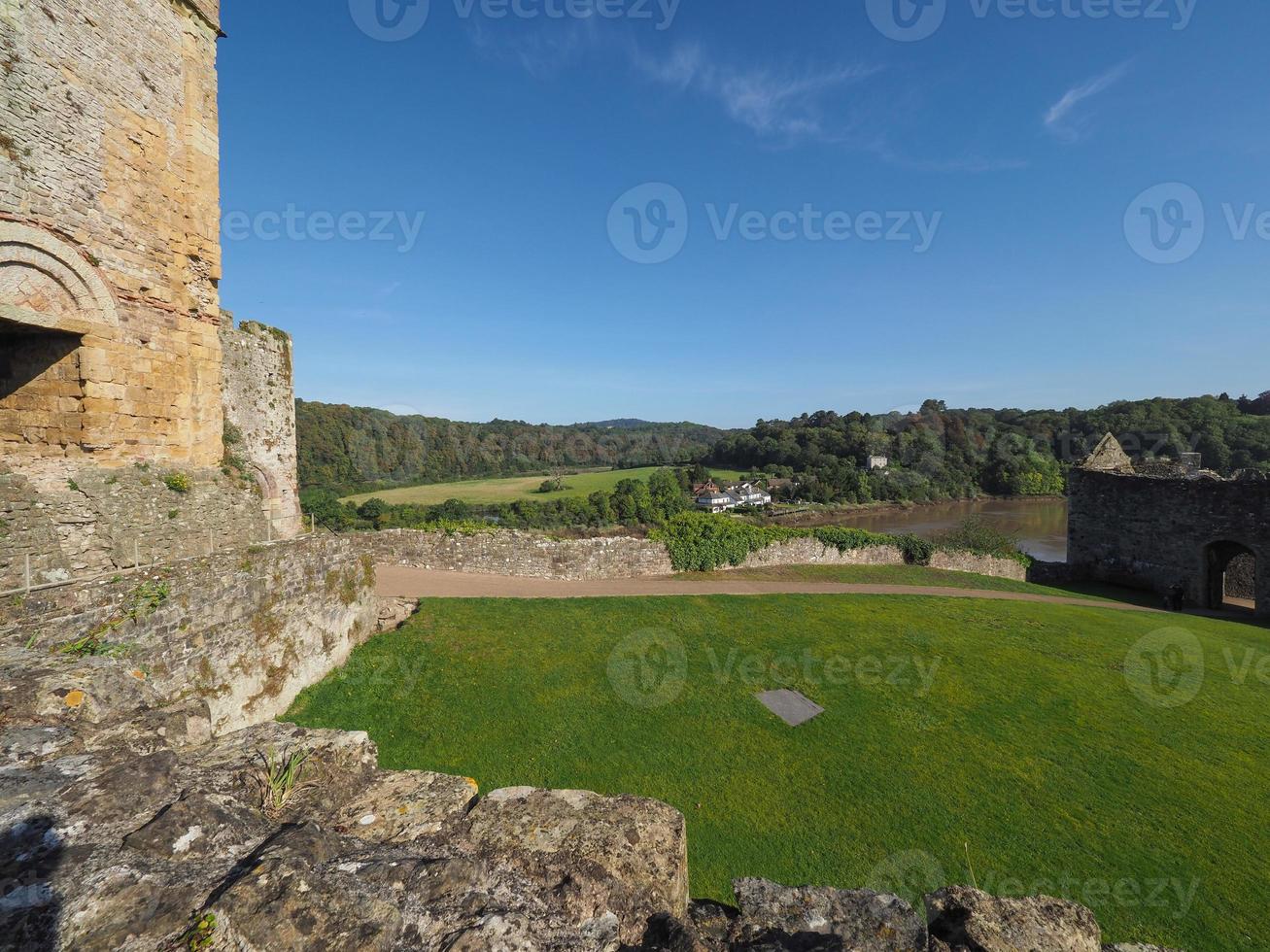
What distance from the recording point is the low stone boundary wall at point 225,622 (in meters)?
4.61

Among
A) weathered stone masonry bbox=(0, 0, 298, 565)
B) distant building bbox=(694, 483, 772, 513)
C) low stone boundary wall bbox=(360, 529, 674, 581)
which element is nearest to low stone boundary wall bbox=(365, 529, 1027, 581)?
low stone boundary wall bbox=(360, 529, 674, 581)

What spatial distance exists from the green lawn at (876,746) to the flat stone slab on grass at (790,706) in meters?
0.20

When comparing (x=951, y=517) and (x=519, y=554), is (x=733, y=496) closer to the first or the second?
(x=951, y=517)

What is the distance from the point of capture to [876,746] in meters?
7.19

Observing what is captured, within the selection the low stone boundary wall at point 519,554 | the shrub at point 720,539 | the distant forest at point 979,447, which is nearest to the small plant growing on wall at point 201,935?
the low stone boundary wall at point 519,554

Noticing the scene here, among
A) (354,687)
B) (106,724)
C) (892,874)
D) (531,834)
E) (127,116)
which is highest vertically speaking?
(127,116)

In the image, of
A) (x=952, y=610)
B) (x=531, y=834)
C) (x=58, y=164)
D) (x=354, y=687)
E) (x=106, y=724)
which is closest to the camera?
(x=531, y=834)

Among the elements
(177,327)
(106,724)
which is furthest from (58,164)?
(106,724)

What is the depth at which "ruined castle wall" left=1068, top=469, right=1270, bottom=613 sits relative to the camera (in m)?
17.1

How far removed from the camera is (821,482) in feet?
217

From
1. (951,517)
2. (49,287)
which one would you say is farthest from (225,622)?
(951,517)

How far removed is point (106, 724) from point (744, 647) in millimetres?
9426

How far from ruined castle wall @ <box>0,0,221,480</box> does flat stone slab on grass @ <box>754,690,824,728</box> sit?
9310 mm

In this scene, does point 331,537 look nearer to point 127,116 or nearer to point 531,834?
point 127,116
